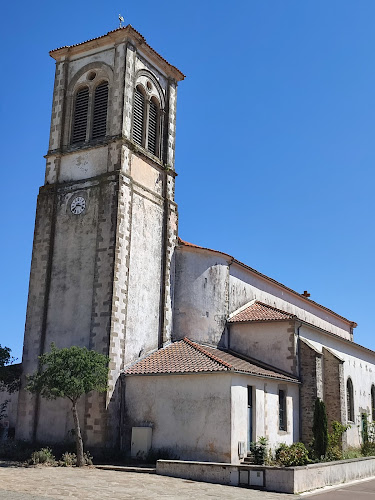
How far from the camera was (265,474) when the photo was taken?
18.1 meters

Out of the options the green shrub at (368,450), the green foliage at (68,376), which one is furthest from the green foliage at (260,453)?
the green shrub at (368,450)

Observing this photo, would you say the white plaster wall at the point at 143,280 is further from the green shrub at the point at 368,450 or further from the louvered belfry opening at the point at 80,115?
the green shrub at the point at 368,450

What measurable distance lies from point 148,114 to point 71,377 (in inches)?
591

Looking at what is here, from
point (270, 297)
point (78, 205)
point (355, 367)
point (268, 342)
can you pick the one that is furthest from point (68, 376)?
point (355, 367)

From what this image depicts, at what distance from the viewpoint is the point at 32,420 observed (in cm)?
2570

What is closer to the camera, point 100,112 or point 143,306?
point 143,306

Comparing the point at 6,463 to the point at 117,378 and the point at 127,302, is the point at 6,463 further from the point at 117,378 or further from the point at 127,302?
the point at 127,302

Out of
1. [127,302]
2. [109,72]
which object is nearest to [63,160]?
[109,72]

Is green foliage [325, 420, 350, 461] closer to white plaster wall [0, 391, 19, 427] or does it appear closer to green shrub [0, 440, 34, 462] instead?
green shrub [0, 440, 34, 462]

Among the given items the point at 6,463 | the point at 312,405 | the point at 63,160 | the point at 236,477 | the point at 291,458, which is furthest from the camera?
the point at 63,160

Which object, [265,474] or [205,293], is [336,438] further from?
[265,474]

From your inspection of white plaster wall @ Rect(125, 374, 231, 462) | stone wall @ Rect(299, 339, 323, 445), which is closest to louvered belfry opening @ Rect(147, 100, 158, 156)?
white plaster wall @ Rect(125, 374, 231, 462)

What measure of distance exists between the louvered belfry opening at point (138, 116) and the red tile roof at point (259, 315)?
34.1ft

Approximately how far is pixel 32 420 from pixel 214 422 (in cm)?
871
